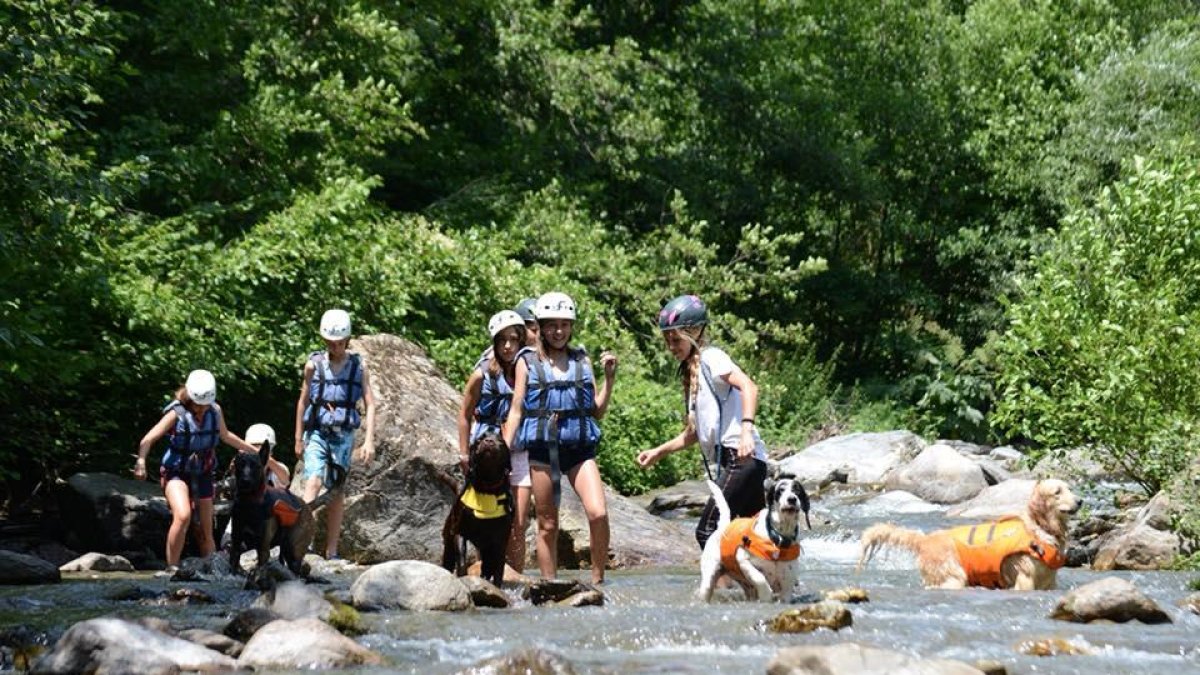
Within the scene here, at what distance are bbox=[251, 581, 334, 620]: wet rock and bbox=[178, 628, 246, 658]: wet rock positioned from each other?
711 millimetres

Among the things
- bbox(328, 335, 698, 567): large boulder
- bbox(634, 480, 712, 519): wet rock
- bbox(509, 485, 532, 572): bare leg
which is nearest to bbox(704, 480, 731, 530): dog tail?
bbox(509, 485, 532, 572): bare leg

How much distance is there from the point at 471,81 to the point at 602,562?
60.3 ft

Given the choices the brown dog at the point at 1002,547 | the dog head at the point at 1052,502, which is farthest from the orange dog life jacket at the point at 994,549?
the dog head at the point at 1052,502

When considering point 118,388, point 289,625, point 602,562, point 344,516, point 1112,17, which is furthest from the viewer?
point 1112,17

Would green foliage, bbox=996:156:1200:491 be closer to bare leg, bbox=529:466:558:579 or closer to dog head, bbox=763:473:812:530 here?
dog head, bbox=763:473:812:530

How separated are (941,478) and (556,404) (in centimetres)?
1217

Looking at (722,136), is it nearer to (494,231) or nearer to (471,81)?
(471,81)

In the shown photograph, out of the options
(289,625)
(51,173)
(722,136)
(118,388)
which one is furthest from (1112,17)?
(289,625)

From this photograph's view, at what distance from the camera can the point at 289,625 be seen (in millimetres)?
7840

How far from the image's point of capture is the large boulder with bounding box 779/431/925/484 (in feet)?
78.6

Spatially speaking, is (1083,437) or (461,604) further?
(1083,437)

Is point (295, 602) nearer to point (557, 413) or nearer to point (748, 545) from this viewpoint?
point (557, 413)

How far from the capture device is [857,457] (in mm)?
25266

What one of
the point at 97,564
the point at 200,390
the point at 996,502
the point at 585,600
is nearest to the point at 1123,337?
the point at 996,502
